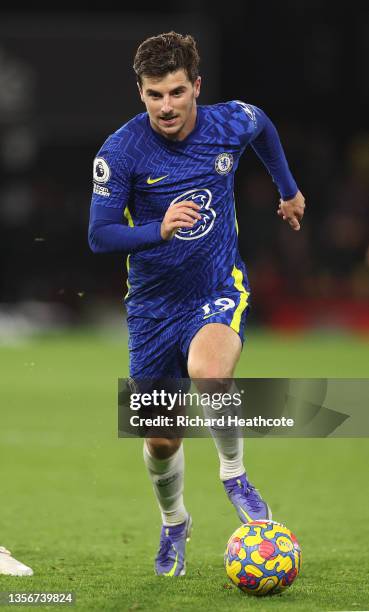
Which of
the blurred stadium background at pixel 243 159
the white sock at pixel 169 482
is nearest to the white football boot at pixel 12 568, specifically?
the white sock at pixel 169 482

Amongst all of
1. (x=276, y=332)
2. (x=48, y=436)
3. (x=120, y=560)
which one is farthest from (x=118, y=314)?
(x=120, y=560)

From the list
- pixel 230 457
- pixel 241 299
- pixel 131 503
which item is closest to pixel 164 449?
pixel 230 457

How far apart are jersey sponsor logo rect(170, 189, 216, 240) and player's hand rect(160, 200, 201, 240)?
42 centimetres

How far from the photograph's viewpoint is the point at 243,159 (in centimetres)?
2008

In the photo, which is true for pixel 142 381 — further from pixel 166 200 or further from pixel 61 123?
pixel 61 123

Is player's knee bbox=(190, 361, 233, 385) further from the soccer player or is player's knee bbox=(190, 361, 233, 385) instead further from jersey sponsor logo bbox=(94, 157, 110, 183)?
jersey sponsor logo bbox=(94, 157, 110, 183)

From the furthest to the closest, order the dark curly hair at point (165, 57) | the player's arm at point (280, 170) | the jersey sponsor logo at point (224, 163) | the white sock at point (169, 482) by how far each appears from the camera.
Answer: the player's arm at point (280, 170) < the white sock at point (169, 482) < the jersey sponsor logo at point (224, 163) < the dark curly hair at point (165, 57)

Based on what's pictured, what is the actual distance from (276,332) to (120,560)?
42.9 ft

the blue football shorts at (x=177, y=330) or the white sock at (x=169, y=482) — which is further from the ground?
the blue football shorts at (x=177, y=330)

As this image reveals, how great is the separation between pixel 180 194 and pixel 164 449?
3.71 ft

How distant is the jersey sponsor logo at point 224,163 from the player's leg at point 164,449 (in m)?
0.70

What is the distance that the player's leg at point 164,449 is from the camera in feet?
18.4

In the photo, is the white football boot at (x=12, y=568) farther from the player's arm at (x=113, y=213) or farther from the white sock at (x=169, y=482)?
the player's arm at (x=113, y=213)

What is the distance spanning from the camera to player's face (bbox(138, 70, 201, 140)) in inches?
207
